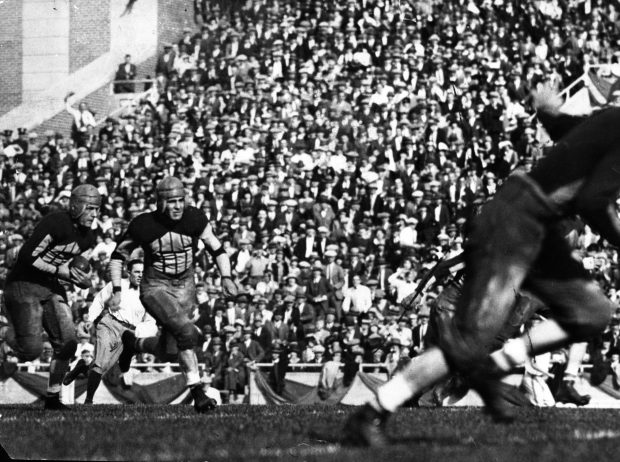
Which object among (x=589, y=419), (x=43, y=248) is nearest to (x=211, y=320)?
(x=43, y=248)

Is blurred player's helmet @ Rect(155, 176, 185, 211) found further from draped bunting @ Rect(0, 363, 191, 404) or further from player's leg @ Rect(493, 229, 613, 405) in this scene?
draped bunting @ Rect(0, 363, 191, 404)

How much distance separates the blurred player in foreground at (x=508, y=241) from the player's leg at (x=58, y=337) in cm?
673

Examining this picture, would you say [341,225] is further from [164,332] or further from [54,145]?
[164,332]

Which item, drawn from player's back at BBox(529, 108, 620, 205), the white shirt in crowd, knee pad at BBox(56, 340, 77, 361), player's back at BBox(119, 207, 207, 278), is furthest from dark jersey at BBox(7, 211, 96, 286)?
the white shirt in crowd

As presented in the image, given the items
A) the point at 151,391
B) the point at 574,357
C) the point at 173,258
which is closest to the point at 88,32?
the point at 151,391

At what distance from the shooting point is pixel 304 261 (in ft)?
74.2

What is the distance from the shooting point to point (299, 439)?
7.60 meters

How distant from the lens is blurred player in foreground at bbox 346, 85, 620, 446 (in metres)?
7.03

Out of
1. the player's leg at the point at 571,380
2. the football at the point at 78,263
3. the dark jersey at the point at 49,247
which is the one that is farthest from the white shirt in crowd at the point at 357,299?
the dark jersey at the point at 49,247

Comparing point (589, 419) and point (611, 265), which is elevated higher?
point (589, 419)

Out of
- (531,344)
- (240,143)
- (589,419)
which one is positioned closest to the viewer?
(531,344)

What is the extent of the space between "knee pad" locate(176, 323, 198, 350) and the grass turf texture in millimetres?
1997

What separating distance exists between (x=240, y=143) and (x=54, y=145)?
13.4 ft

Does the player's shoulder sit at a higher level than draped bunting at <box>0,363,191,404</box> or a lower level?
higher
